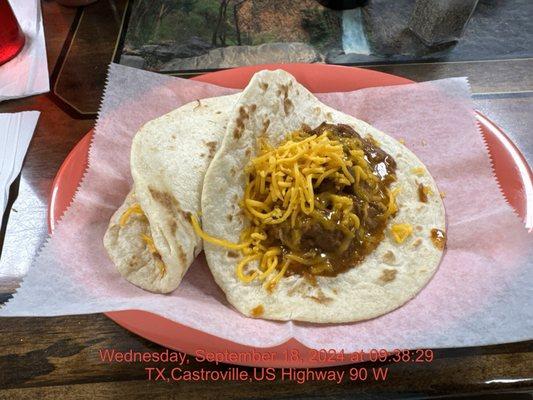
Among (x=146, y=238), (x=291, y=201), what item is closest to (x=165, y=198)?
(x=146, y=238)

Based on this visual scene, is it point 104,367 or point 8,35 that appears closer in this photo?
point 104,367

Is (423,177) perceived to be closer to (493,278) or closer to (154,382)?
(493,278)

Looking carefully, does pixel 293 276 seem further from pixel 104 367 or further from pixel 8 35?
pixel 8 35

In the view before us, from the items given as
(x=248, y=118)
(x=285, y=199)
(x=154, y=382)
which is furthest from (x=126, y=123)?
(x=154, y=382)

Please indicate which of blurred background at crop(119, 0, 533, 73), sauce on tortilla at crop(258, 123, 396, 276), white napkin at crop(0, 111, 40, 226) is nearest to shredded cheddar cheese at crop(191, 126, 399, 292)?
sauce on tortilla at crop(258, 123, 396, 276)

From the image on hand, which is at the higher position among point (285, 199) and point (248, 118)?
point (248, 118)

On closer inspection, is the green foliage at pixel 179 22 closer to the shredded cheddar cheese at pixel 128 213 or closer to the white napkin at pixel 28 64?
the white napkin at pixel 28 64

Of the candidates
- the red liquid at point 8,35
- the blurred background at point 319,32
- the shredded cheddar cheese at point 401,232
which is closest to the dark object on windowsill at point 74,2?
the blurred background at point 319,32
